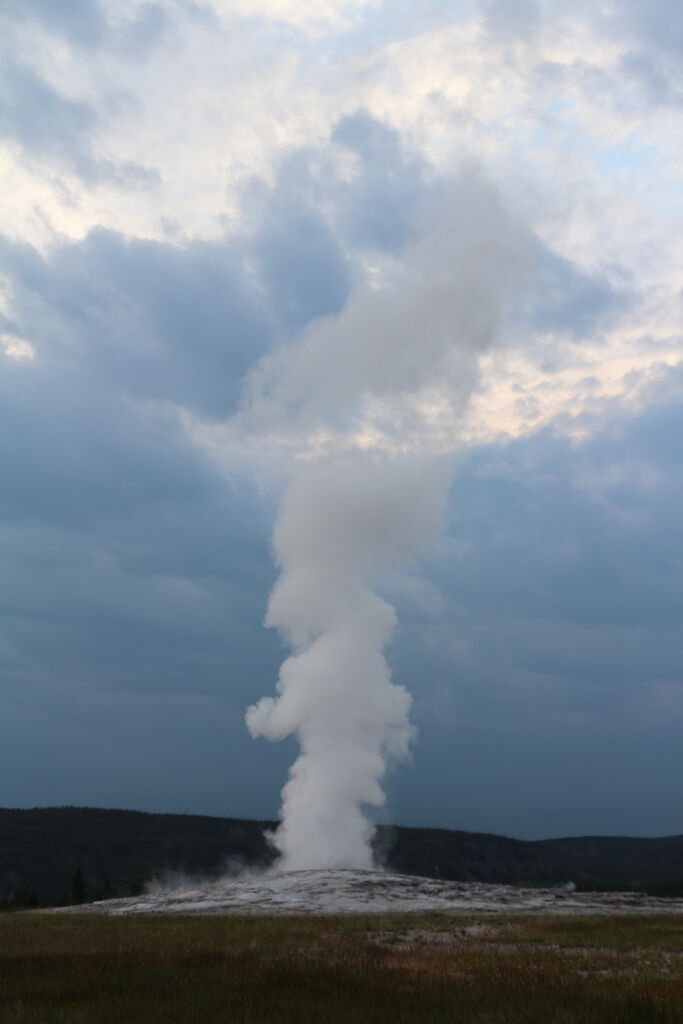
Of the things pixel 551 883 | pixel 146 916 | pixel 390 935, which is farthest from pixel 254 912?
pixel 551 883

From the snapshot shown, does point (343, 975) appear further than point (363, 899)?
No

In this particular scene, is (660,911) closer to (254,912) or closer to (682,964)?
(254,912)

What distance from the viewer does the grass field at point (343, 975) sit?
701 inches

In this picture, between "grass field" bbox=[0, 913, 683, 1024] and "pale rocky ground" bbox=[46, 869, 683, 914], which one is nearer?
"grass field" bbox=[0, 913, 683, 1024]

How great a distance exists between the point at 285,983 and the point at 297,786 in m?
74.7

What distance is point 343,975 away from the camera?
2305 cm

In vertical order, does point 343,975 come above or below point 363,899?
below

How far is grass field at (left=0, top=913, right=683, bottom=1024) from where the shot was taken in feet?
58.4

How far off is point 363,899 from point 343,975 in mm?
39059

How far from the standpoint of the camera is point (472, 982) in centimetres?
2153

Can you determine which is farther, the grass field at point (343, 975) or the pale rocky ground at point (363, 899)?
the pale rocky ground at point (363, 899)

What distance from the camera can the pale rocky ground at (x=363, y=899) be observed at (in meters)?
55.7

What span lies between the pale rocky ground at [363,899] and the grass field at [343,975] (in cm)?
1665

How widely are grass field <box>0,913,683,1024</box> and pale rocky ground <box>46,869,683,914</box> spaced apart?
1665 cm
